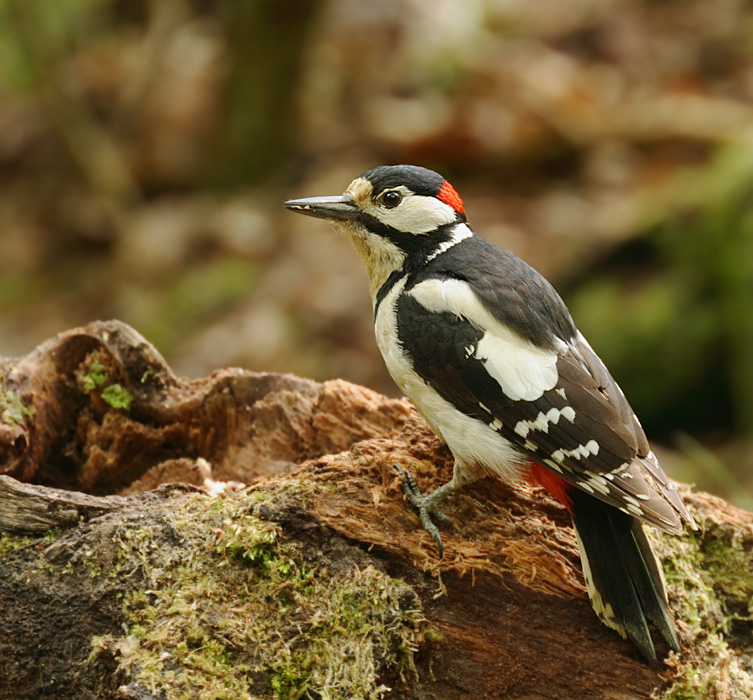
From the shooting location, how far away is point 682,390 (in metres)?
6.45

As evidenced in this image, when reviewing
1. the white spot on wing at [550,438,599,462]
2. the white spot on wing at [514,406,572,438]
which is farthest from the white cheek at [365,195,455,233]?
the white spot on wing at [550,438,599,462]

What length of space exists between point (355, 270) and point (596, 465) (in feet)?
18.9

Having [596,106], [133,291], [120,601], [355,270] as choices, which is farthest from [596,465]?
[596,106]

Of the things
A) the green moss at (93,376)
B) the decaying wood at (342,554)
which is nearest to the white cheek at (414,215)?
the decaying wood at (342,554)

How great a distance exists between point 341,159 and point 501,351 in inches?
271

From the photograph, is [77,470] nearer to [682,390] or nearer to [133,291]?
[682,390]

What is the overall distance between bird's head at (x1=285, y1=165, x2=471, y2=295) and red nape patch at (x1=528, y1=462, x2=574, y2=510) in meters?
0.88

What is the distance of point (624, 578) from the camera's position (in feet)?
8.16

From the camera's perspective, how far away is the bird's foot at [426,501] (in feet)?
8.55

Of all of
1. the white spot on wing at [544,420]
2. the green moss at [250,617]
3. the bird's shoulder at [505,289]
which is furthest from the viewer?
the bird's shoulder at [505,289]

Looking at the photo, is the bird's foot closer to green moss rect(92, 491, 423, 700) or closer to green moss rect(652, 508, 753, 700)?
green moss rect(92, 491, 423, 700)

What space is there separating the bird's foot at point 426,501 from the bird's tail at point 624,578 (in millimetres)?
399

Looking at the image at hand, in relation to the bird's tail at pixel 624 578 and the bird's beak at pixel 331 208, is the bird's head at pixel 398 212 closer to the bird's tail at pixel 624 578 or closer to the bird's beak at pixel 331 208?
the bird's beak at pixel 331 208

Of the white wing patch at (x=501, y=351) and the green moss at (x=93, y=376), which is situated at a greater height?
the green moss at (x=93, y=376)
